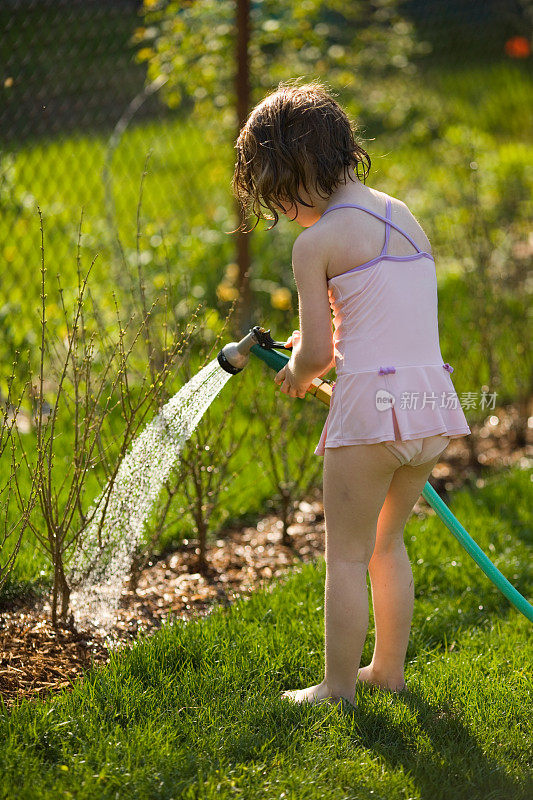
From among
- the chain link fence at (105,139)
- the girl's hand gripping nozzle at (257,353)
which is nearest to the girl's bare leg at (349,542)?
the girl's hand gripping nozzle at (257,353)

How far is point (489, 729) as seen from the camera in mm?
2229

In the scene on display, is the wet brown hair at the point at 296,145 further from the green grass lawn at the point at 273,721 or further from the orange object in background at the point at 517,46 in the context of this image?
the orange object in background at the point at 517,46

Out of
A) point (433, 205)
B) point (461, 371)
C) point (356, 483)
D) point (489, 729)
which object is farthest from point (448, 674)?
point (433, 205)

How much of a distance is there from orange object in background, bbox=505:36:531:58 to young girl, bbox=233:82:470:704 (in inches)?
306

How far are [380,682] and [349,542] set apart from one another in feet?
1.56

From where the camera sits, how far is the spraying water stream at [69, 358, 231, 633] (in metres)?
2.64

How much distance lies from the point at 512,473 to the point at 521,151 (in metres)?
5.97

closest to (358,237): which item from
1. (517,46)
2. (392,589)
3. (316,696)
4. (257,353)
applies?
(257,353)

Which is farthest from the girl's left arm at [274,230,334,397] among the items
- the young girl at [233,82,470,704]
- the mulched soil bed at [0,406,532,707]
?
the mulched soil bed at [0,406,532,707]

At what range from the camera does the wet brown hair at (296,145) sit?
2.15 metres

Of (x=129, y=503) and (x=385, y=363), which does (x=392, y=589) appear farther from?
(x=129, y=503)

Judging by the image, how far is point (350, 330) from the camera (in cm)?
219

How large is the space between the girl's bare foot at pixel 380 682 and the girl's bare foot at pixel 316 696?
15 cm

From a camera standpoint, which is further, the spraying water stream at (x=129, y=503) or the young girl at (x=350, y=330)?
the spraying water stream at (x=129, y=503)
